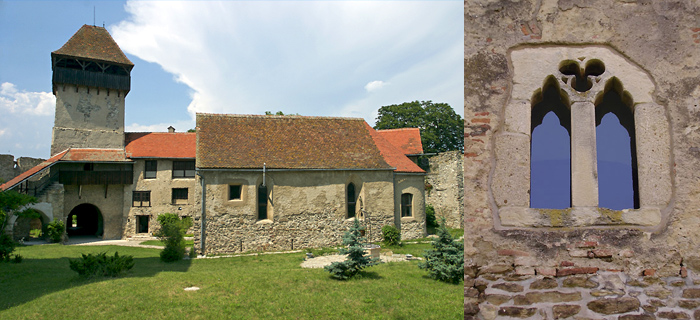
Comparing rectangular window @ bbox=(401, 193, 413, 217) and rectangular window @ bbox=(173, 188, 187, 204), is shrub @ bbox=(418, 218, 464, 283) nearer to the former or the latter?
rectangular window @ bbox=(401, 193, 413, 217)

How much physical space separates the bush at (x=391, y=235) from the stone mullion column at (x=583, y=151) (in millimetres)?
17944

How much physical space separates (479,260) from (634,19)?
316cm

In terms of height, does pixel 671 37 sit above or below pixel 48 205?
above

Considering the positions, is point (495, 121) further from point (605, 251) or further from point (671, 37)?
point (671, 37)

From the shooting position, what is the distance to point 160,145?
96.7 feet

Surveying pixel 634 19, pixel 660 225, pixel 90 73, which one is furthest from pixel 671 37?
pixel 90 73

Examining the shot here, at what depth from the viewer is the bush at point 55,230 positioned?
82.6ft

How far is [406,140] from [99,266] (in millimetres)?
22694

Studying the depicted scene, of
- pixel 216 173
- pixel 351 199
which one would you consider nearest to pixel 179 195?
pixel 216 173

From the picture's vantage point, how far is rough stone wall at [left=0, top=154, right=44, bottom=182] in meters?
31.8

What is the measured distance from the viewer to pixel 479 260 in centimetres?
420

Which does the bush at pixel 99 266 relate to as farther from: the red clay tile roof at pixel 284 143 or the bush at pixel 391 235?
the bush at pixel 391 235

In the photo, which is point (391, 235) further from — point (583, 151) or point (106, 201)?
point (106, 201)

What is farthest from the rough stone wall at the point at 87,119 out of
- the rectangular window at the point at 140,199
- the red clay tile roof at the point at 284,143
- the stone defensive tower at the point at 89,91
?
the red clay tile roof at the point at 284,143
